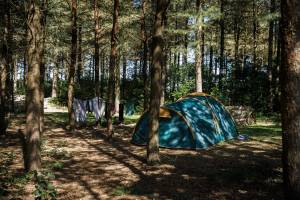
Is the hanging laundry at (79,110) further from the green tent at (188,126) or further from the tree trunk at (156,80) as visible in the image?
the tree trunk at (156,80)

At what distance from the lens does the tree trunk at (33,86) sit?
9180 mm

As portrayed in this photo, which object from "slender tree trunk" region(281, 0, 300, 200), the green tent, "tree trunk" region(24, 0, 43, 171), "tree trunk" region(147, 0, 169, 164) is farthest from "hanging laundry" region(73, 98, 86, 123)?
"slender tree trunk" region(281, 0, 300, 200)

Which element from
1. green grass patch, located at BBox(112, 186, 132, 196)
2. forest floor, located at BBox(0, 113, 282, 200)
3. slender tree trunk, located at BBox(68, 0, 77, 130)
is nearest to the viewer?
forest floor, located at BBox(0, 113, 282, 200)

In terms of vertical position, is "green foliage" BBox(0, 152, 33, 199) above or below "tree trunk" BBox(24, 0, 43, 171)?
below

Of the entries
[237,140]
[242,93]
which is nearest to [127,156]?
[237,140]

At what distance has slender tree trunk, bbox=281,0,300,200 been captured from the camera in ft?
18.1

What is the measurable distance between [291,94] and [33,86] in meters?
6.22

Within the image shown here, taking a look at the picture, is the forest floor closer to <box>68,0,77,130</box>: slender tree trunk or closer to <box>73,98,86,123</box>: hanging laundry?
<box>68,0,77,130</box>: slender tree trunk

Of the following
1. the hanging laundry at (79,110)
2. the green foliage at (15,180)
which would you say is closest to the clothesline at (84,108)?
the hanging laundry at (79,110)

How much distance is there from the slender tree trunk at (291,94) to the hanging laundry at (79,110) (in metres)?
16.6

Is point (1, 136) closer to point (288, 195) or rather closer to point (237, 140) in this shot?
point (237, 140)

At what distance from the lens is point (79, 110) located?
21281mm

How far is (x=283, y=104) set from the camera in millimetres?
5754

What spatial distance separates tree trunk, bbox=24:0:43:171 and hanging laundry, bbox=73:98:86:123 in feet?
37.8
